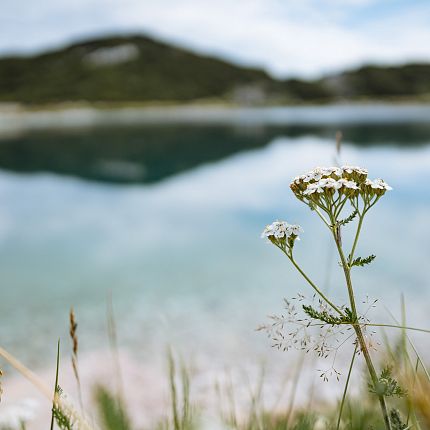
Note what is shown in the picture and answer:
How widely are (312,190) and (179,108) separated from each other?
600 ft

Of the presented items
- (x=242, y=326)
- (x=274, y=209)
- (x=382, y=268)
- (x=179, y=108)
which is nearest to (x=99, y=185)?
(x=274, y=209)

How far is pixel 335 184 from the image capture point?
1.62 m

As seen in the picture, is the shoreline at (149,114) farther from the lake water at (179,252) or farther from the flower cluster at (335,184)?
the flower cluster at (335,184)

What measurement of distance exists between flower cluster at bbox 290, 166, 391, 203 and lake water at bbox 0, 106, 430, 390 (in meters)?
0.35

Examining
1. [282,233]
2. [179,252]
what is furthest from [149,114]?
[282,233]

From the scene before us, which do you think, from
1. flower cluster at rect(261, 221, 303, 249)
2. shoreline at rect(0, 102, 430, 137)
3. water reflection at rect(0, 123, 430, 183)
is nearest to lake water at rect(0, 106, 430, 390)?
flower cluster at rect(261, 221, 303, 249)

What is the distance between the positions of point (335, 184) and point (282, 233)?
246mm

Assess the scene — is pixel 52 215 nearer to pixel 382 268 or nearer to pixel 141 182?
pixel 141 182

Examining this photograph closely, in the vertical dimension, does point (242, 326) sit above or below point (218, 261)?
below

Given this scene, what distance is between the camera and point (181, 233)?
77.7ft

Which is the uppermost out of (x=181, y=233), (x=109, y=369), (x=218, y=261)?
(x=181, y=233)

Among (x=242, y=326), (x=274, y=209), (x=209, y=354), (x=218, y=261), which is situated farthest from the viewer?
(x=274, y=209)

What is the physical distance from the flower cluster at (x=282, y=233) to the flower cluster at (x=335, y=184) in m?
0.11

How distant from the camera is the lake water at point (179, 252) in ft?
37.1
